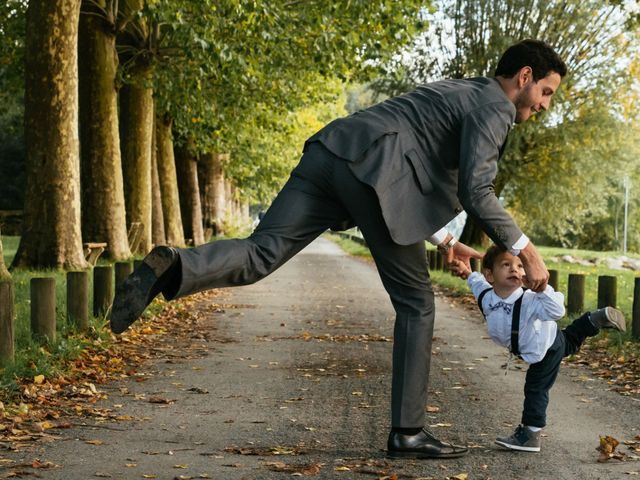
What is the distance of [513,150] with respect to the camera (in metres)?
32.7

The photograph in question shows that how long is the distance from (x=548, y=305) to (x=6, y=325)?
13.3ft

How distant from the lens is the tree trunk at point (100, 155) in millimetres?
19422

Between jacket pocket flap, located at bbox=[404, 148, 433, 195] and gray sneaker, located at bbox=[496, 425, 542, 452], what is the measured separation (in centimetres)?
136

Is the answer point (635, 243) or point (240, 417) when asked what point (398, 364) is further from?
point (635, 243)

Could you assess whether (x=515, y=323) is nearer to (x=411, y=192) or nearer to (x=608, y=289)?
→ (x=411, y=192)

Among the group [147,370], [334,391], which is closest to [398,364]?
[334,391]

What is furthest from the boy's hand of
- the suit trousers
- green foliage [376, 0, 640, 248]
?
green foliage [376, 0, 640, 248]

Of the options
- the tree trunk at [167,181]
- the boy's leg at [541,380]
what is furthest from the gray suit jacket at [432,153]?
the tree trunk at [167,181]

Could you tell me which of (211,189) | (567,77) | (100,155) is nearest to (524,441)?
(100,155)

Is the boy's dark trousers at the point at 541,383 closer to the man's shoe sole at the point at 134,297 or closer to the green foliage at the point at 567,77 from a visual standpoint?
the man's shoe sole at the point at 134,297

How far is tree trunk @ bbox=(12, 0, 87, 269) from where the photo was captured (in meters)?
16.0

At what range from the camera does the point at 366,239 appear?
4930 mm

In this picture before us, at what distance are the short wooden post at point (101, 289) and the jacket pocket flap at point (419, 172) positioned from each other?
652 centimetres

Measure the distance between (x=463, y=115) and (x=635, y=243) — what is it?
7901 cm
